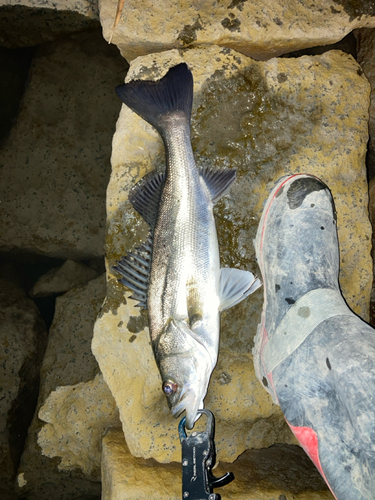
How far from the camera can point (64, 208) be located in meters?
4.10

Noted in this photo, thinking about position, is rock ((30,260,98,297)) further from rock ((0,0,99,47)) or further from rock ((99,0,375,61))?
rock ((0,0,99,47))

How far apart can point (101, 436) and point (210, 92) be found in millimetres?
3378


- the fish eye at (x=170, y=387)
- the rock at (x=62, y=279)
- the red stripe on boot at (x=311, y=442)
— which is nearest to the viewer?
the red stripe on boot at (x=311, y=442)

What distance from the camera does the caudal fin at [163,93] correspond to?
2746mm

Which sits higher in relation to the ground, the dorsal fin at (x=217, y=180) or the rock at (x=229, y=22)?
the rock at (x=229, y=22)

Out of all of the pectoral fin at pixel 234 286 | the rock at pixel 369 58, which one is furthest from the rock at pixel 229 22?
the pectoral fin at pixel 234 286

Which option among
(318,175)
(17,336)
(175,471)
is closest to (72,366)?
(17,336)

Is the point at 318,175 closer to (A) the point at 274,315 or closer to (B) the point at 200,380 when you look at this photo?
(A) the point at 274,315

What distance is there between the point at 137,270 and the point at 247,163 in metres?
1.27

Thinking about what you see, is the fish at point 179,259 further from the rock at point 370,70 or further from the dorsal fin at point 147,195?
the rock at point 370,70

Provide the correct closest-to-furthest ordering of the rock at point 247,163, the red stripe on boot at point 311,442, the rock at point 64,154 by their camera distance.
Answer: the red stripe on boot at point 311,442 < the rock at point 247,163 < the rock at point 64,154

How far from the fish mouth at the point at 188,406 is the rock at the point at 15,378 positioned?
215cm

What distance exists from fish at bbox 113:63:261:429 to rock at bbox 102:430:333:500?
83 centimetres

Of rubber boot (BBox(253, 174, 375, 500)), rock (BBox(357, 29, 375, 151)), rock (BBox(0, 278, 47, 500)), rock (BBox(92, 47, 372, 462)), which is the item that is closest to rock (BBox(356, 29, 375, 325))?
rock (BBox(357, 29, 375, 151))
